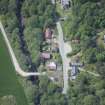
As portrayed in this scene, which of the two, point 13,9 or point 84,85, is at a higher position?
point 13,9

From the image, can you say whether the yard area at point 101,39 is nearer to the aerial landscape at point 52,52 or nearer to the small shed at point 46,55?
the aerial landscape at point 52,52

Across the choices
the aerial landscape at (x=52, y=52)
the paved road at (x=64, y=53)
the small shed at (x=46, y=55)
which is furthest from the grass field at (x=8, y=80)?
the paved road at (x=64, y=53)

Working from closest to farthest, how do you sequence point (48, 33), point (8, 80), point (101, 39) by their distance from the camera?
point (101, 39), point (8, 80), point (48, 33)

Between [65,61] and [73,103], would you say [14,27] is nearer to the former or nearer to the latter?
[65,61]

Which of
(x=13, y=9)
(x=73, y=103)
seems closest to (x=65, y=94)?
(x=73, y=103)

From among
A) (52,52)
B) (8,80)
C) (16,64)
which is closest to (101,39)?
(52,52)

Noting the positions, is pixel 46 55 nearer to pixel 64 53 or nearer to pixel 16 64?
pixel 64 53

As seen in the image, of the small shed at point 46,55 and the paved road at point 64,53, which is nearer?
the paved road at point 64,53
